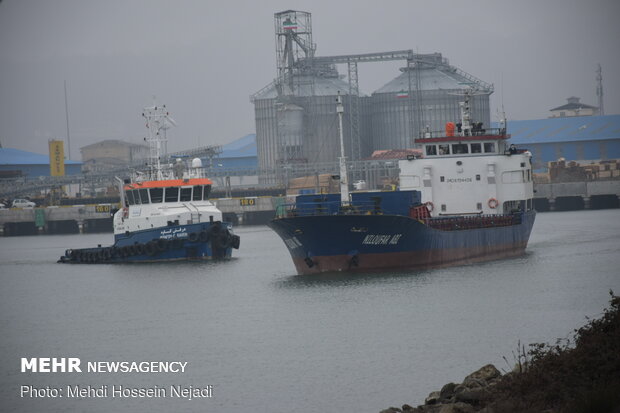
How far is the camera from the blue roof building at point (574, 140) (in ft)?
422

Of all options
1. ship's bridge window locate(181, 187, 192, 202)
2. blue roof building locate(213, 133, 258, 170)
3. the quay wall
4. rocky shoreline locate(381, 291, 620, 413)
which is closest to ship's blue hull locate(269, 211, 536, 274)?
ship's bridge window locate(181, 187, 192, 202)

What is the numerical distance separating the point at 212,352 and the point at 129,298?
1217cm

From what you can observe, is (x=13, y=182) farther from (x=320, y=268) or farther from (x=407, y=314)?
(x=407, y=314)

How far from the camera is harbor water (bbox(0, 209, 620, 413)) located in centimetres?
2059

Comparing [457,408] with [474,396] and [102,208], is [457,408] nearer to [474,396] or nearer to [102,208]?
[474,396]

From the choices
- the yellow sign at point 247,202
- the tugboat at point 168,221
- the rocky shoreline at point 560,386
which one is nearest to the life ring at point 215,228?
the tugboat at point 168,221

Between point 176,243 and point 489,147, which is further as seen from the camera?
point 176,243

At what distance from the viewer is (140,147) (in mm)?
193750

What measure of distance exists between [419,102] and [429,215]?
6670cm

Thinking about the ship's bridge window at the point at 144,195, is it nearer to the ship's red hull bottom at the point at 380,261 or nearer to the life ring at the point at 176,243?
the life ring at the point at 176,243

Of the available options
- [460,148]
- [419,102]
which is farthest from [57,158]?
[460,148]

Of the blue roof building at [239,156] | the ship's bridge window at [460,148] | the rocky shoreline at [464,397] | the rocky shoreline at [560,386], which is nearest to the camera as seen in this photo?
the rocky shoreline at [560,386]

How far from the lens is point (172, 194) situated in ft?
156

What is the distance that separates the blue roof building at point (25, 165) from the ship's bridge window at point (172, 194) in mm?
85779
